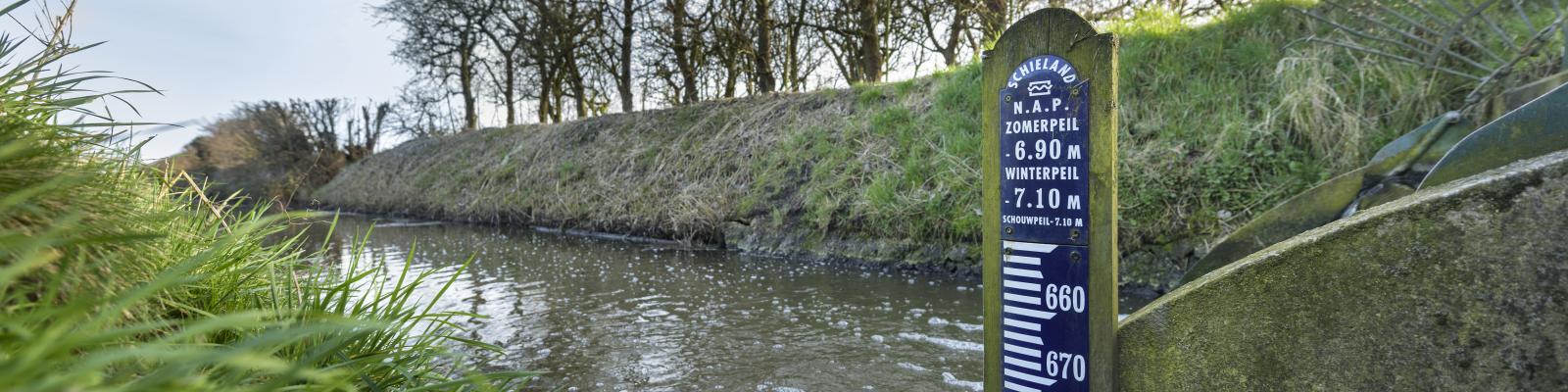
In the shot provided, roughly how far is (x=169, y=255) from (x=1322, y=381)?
3.22 m

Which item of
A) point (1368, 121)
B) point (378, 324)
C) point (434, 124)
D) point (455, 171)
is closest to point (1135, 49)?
point (1368, 121)

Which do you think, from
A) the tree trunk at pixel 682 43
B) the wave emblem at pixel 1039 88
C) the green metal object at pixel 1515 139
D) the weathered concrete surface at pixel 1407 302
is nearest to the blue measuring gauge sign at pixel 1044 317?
the weathered concrete surface at pixel 1407 302

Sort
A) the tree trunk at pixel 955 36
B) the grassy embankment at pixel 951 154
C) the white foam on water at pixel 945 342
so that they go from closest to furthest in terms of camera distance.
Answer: the white foam on water at pixel 945 342 < the grassy embankment at pixel 951 154 < the tree trunk at pixel 955 36

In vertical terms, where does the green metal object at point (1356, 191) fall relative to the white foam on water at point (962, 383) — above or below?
above

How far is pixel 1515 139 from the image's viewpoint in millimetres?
2518

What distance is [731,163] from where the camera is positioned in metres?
10.3

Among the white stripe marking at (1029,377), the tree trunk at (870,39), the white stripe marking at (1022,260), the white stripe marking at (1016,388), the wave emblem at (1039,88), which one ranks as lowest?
the white stripe marking at (1016,388)

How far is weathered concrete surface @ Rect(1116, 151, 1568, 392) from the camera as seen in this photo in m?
1.73

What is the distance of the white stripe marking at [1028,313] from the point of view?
2.45 m

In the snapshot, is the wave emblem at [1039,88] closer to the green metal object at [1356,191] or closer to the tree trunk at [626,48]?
the green metal object at [1356,191]

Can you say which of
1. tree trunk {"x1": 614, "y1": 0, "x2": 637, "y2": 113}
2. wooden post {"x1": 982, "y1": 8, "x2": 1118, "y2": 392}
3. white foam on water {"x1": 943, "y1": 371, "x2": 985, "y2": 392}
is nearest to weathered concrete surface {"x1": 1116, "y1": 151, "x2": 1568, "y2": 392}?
wooden post {"x1": 982, "y1": 8, "x2": 1118, "y2": 392}

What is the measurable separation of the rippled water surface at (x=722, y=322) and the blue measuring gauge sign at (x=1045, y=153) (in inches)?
49.9

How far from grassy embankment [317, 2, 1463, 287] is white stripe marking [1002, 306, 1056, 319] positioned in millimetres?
3273

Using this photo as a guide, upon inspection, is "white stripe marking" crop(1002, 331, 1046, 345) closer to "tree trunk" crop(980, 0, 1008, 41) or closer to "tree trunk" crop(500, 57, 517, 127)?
"tree trunk" crop(980, 0, 1008, 41)
